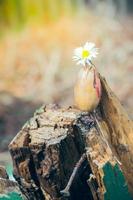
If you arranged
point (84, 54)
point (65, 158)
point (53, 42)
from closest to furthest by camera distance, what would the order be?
point (65, 158) → point (84, 54) → point (53, 42)

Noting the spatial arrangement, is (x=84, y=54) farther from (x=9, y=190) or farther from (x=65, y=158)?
(x=9, y=190)

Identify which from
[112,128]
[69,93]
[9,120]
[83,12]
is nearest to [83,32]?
[83,12]

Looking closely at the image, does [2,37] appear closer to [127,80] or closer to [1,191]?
[127,80]

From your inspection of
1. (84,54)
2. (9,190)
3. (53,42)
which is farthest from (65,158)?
(53,42)

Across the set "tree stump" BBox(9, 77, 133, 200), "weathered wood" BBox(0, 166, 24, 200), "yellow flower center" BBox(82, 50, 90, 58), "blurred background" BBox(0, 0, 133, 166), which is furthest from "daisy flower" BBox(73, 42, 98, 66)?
"blurred background" BBox(0, 0, 133, 166)

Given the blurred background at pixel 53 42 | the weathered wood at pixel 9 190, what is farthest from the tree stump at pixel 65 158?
the blurred background at pixel 53 42

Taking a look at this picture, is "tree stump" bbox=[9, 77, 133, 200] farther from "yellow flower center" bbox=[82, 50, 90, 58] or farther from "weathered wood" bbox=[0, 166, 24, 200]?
"yellow flower center" bbox=[82, 50, 90, 58]
